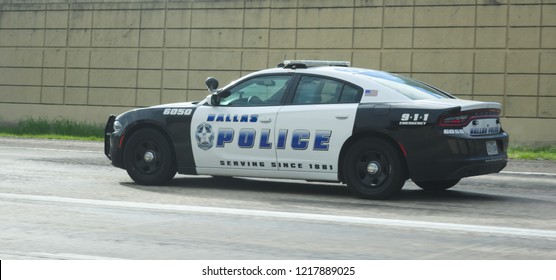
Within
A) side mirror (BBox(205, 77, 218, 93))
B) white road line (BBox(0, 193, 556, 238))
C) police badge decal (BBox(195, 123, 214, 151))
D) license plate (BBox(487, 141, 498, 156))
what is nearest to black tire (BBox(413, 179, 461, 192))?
license plate (BBox(487, 141, 498, 156))

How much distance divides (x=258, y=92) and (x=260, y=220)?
289 centimetres

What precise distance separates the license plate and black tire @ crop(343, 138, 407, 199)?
3.04 feet

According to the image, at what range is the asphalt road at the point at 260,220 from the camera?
768 centimetres

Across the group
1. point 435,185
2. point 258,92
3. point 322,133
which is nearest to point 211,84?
point 258,92

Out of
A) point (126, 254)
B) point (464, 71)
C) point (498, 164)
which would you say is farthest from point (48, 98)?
point (126, 254)

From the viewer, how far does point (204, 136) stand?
1207cm

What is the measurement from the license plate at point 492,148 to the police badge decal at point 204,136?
3.04 metres

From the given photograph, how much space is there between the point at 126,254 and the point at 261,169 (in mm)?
4430

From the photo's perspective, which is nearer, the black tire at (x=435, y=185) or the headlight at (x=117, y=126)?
the black tire at (x=435, y=185)

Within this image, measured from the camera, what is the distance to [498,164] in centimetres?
1120

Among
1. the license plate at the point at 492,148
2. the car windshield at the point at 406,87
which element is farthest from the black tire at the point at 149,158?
the license plate at the point at 492,148

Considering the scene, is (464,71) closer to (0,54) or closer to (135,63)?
(135,63)

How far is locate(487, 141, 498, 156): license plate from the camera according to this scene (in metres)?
11.1

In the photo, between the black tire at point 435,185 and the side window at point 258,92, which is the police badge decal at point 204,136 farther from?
the black tire at point 435,185
